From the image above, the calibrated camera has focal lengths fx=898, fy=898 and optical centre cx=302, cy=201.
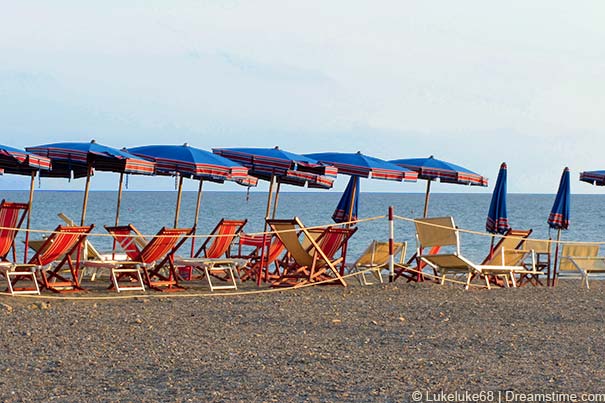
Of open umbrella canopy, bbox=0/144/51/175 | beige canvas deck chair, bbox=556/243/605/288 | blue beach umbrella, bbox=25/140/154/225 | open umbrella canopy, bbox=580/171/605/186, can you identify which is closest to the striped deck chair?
blue beach umbrella, bbox=25/140/154/225

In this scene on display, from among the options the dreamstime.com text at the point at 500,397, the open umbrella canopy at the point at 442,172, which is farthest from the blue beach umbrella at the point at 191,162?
the dreamstime.com text at the point at 500,397

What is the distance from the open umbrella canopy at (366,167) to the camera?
12.1 meters

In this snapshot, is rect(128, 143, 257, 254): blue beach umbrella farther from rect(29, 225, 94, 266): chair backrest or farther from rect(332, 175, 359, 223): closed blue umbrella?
rect(332, 175, 359, 223): closed blue umbrella

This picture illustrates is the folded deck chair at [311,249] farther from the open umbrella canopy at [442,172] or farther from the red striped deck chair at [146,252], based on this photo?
the open umbrella canopy at [442,172]

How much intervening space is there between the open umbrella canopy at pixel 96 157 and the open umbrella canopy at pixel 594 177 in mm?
6820

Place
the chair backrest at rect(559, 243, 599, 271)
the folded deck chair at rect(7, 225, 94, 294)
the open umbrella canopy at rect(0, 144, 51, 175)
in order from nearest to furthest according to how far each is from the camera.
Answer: the folded deck chair at rect(7, 225, 94, 294), the open umbrella canopy at rect(0, 144, 51, 175), the chair backrest at rect(559, 243, 599, 271)

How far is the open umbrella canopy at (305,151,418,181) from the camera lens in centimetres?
1207

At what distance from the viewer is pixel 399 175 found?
12.2m

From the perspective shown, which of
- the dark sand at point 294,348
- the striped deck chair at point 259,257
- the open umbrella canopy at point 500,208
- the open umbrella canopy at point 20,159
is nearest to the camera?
the dark sand at point 294,348

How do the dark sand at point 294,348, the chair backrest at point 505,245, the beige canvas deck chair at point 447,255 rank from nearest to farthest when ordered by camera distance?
1. the dark sand at point 294,348
2. the beige canvas deck chair at point 447,255
3. the chair backrest at point 505,245

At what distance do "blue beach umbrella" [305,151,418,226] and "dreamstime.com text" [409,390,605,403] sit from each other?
24.6 ft

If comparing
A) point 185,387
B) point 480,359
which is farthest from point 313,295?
point 185,387

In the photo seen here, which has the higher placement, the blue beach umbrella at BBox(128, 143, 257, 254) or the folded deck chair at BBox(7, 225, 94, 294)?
the blue beach umbrella at BBox(128, 143, 257, 254)

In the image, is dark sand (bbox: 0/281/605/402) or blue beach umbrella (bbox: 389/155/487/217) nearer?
dark sand (bbox: 0/281/605/402)
